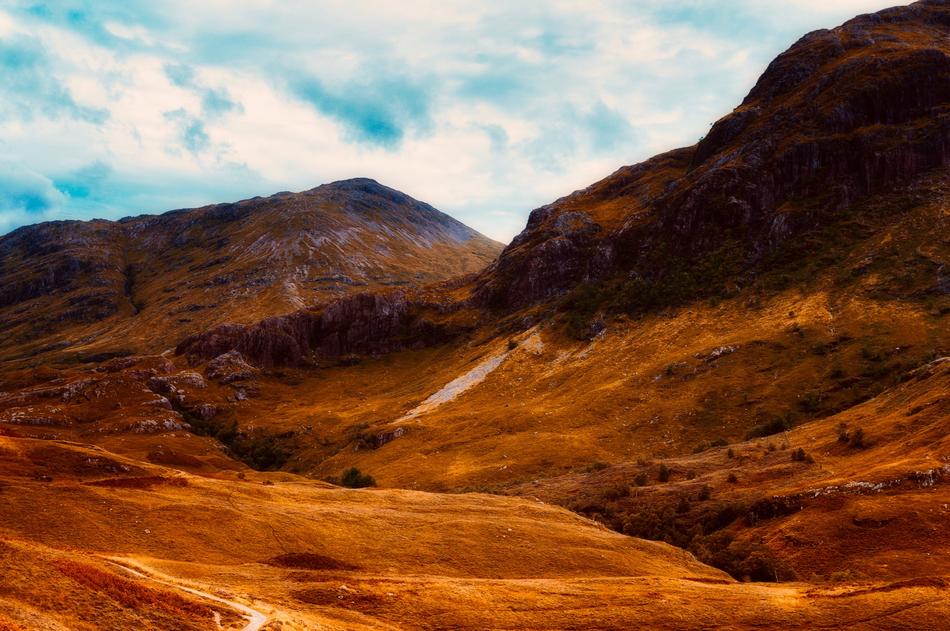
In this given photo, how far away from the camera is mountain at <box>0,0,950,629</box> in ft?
132

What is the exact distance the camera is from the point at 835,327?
441 ft

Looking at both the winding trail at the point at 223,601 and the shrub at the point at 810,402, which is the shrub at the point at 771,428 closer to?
the shrub at the point at 810,402

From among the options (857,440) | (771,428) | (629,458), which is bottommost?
(629,458)

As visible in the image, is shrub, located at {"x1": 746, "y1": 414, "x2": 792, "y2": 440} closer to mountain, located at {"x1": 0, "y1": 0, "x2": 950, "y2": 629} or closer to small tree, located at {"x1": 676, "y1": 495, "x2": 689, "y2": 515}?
mountain, located at {"x1": 0, "y1": 0, "x2": 950, "y2": 629}

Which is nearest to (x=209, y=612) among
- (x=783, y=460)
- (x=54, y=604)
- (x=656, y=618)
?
(x=54, y=604)

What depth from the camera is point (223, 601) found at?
35.1 meters

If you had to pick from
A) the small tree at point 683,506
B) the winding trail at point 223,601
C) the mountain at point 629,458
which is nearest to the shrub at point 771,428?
the mountain at point 629,458

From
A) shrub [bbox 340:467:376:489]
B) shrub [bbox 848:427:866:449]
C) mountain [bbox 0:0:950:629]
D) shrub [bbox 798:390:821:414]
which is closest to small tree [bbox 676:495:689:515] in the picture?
mountain [bbox 0:0:950:629]

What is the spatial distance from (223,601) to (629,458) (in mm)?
91386

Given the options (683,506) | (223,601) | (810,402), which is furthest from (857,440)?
(223,601)

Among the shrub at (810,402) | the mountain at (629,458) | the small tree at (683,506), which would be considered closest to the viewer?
the mountain at (629,458)

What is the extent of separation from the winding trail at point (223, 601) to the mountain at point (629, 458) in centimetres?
39

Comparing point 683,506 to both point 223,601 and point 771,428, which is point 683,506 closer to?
point 771,428

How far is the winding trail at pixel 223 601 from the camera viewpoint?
32281mm
